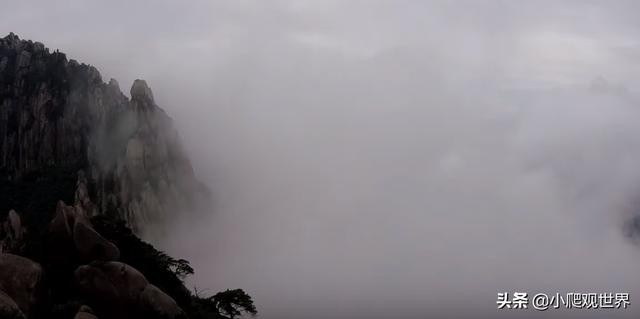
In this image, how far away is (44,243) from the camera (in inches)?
2002

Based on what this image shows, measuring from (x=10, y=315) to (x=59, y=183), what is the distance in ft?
439

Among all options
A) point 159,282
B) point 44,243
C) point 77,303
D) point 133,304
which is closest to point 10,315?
point 77,303

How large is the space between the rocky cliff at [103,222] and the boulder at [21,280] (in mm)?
61

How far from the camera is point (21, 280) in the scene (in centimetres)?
4147

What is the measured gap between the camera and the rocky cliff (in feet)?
144

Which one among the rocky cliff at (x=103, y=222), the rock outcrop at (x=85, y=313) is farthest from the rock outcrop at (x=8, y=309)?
the rock outcrop at (x=85, y=313)

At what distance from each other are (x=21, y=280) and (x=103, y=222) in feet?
68.4

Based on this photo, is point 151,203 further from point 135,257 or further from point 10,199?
point 135,257

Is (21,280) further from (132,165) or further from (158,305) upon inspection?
(132,165)

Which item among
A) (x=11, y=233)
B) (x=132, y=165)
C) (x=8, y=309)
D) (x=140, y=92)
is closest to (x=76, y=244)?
(x=8, y=309)

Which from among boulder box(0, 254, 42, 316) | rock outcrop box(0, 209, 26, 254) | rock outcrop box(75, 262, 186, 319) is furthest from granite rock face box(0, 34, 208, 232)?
boulder box(0, 254, 42, 316)

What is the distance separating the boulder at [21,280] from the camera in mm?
40344

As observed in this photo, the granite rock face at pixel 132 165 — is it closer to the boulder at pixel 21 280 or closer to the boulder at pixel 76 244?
the boulder at pixel 76 244

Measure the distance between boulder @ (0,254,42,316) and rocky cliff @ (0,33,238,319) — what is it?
0.06 m
